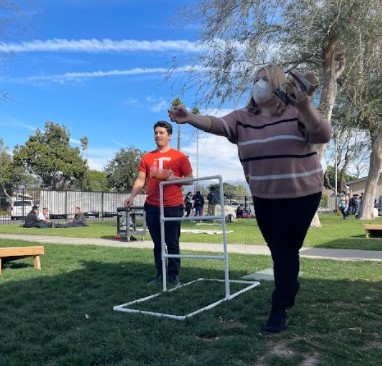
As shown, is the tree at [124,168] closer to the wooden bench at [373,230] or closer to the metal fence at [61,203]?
the metal fence at [61,203]

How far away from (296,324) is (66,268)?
463 cm

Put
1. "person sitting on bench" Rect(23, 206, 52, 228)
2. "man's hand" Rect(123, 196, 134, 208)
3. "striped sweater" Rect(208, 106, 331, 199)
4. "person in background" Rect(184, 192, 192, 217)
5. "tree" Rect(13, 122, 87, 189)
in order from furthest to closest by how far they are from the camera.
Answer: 1. "tree" Rect(13, 122, 87, 189)
2. "person in background" Rect(184, 192, 192, 217)
3. "person sitting on bench" Rect(23, 206, 52, 228)
4. "man's hand" Rect(123, 196, 134, 208)
5. "striped sweater" Rect(208, 106, 331, 199)

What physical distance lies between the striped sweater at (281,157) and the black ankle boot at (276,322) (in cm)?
94

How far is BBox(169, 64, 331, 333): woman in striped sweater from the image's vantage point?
12.0 ft

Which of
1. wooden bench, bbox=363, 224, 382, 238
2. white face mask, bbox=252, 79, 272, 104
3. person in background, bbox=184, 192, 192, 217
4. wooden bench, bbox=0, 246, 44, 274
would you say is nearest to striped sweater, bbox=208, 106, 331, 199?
white face mask, bbox=252, 79, 272, 104

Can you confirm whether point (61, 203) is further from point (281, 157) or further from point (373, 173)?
point (281, 157)

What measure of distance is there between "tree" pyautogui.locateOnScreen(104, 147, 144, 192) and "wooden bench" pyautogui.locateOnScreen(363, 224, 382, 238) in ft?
148

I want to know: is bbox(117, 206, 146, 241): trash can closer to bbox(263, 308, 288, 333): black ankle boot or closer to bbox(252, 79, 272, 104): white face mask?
bbox(263, 308, 288, 333): black ankle boot

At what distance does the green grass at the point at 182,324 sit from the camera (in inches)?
131

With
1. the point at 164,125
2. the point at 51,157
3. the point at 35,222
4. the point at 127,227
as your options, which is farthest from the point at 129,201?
the point at 51,157

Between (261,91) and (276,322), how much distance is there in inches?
71.6

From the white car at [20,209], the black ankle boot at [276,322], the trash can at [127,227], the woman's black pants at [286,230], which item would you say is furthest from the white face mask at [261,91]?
the white car at [20,209]

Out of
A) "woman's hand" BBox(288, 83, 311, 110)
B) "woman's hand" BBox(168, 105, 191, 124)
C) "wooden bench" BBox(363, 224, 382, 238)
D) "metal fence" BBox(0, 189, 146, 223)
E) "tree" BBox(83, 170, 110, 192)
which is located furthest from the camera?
"tree" BBox(83, 170, 110, 192)

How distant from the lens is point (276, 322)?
385 centimetres
